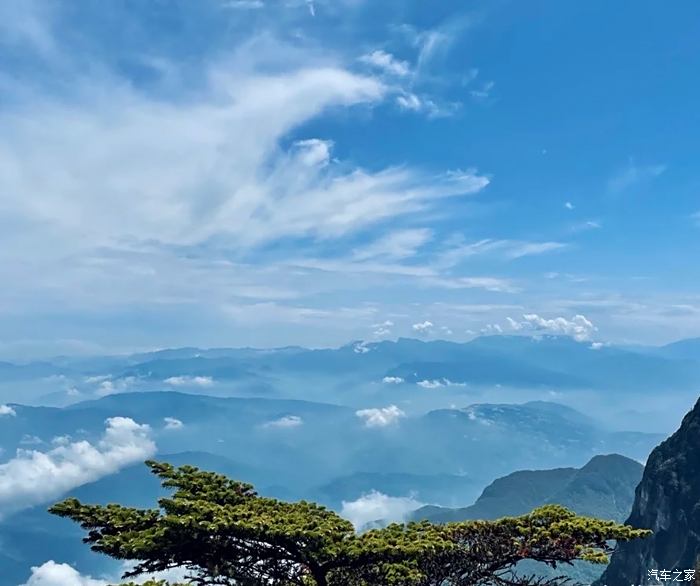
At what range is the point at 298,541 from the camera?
13.1 meters

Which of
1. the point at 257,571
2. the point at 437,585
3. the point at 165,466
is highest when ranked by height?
the point at 165,466

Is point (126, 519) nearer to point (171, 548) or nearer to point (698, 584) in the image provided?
point (171, 548)

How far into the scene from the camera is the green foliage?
507 inches

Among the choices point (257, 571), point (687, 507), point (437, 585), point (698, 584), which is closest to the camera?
point (257, 571)

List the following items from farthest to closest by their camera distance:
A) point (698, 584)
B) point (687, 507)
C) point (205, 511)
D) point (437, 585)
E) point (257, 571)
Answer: point (687, 507) < point (698, 584) < point (437, 585) < point (257, 571) < point (205, 511)

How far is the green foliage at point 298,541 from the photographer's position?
1288cm

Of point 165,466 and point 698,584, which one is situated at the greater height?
point 165,466

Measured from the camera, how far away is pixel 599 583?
19250 centimetres

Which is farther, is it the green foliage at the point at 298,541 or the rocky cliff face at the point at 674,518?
the rocky cliff face at the point at 674,518

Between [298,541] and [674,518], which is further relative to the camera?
[674,518]

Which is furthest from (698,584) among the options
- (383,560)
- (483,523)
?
(383,560)

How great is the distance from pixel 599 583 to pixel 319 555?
701ft

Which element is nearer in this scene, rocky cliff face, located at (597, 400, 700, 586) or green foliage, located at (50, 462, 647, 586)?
green foliage, located at (50, 462, 647, 586)

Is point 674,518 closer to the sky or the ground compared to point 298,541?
closer to the ground
